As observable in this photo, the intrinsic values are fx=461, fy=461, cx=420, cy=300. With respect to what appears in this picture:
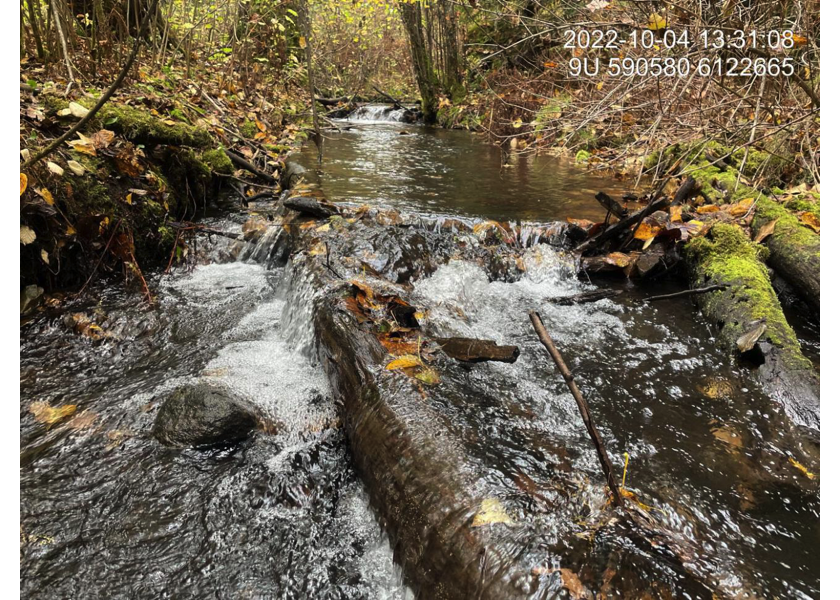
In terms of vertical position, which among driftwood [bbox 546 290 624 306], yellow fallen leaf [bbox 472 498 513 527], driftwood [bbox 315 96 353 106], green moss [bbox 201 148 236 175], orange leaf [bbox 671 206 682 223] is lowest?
driftwood [bbox 546 290 624 306]

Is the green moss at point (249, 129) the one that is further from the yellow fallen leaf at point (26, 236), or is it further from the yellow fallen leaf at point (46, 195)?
the yellow fallen leaf at point (26, 236)

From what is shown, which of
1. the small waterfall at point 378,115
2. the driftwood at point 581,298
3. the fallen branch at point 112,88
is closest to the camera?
the fallen branch at point 112,88

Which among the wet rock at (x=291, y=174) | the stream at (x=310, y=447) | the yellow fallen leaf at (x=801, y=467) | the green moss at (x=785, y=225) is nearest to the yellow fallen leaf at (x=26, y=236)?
the stream at (x=310, y=447)

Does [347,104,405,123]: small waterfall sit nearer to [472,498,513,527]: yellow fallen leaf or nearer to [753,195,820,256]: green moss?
[753,195,820,256]: green moss

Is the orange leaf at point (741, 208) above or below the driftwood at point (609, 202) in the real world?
below

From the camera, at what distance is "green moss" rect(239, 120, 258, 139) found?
806 cm

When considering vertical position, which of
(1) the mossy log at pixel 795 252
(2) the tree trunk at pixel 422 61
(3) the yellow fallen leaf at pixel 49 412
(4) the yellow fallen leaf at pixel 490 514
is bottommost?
(3) the yellow fallen leaf at pixel 49 412

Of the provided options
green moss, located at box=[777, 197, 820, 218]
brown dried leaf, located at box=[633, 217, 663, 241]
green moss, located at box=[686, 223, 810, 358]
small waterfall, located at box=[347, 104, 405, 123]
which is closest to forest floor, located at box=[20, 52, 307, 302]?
green moss, located at box=[686, 223, 810, 358]

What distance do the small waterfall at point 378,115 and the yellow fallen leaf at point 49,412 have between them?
14856 millimetres

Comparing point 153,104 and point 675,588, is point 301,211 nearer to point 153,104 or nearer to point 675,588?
point 153,104

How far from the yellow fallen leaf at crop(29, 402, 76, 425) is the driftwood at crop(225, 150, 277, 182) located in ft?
14.6

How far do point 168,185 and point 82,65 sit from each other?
2.29 metres

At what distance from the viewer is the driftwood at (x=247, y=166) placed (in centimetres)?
658

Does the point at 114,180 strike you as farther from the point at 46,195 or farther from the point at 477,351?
the point at 477,351
